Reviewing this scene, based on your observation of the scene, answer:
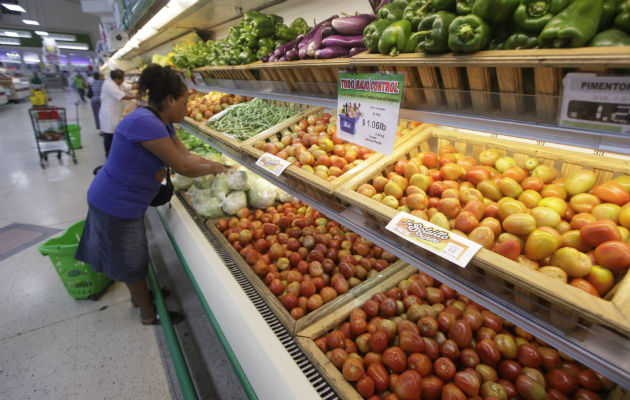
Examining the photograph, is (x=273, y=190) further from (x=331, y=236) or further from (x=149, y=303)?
(x=149, y=303)

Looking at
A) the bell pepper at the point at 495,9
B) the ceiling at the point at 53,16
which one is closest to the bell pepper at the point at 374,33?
the bell pepper at the point at 495,9

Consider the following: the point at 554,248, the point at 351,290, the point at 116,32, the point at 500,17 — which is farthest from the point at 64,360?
the point at 116,32

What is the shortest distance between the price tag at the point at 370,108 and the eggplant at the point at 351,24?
1.29 feet

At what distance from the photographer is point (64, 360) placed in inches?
94.8

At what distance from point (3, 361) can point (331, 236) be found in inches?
104

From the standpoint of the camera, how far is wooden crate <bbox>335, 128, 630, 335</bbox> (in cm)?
73

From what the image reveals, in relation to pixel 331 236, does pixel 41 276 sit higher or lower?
lower

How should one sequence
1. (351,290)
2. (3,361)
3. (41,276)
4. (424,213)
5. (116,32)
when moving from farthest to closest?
(116,32) < (41,276) < (3,361) < (351,290) < (424,213)

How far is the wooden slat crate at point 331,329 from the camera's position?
1.28m

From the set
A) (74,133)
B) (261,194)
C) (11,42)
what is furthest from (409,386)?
(11,42)

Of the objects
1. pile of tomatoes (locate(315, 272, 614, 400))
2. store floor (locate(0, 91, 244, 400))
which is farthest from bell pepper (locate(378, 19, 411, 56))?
store floor (locate(0, 91, 244, 400))

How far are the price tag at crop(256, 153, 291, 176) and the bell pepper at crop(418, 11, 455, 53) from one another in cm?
98

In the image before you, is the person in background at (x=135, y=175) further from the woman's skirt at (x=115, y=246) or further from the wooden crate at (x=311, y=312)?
the wooden crate at (x=311, y=312)

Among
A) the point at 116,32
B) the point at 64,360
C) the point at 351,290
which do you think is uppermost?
the point at 116,32
